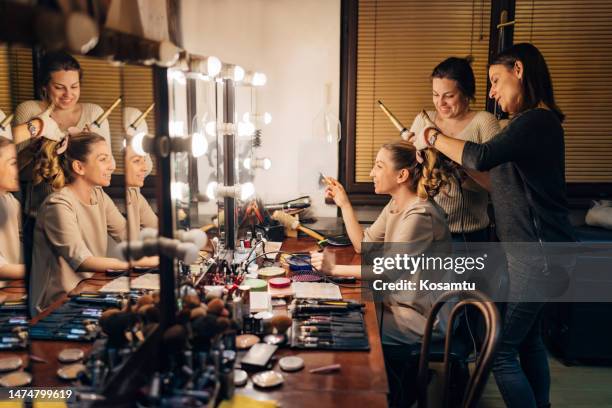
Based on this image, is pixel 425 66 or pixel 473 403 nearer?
pixel 473 403

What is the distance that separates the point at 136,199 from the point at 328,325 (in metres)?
0.79

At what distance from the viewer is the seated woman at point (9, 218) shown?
5.11 ft

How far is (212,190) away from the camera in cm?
250

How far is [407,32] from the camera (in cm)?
362

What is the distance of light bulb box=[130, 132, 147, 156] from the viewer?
137 centimetres

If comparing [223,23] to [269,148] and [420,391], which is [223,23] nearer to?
[269,148]

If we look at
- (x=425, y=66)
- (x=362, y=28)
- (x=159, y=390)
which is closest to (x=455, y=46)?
(x=425, y=66)

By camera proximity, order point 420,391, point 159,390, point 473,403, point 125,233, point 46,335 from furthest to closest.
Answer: point 420,391 < point 46,335 < point 473,403 < point 125,233 < point 159,390

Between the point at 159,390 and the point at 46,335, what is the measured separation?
0.64 meters

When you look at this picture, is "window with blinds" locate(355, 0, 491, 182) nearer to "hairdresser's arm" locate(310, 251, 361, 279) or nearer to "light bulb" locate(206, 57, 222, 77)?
"hairdresser's arm" locate(310, 251, 361, 279)

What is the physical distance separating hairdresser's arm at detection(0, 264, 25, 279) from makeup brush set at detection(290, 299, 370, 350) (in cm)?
85

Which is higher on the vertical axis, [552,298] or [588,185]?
[588,185]

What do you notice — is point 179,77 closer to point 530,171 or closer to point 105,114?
point 105,114

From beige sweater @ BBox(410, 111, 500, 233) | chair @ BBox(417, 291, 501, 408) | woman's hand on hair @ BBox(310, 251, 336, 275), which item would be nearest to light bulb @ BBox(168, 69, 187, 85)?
woman's hand on hair @ BBox(310, 251, 336, 275)
